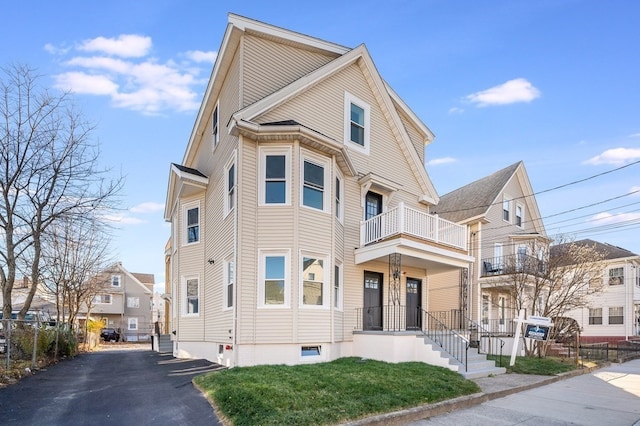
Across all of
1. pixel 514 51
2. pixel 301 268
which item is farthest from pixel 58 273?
pixel 514 51

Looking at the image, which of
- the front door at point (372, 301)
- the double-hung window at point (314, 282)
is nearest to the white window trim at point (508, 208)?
the front door at point (372, 301)

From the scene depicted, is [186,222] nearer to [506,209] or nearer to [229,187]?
[229,187]

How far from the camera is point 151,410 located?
7.68 meters

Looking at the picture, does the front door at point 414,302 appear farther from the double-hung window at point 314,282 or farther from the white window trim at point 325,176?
the white window trim at point 325,176

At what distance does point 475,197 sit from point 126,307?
39.6m

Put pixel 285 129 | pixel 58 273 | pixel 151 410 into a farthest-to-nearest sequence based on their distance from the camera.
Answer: pixel 58 273
pixel 285 129
pixel 151 410

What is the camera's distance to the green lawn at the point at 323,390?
6.88 metres

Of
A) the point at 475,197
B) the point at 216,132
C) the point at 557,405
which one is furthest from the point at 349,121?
the point at 475,197

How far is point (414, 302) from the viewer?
17.0m

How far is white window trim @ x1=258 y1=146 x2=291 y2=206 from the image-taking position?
40.5ft

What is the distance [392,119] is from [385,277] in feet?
19.7

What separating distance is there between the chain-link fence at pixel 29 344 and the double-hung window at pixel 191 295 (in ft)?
15.1

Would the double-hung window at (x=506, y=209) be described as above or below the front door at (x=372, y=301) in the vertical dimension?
above

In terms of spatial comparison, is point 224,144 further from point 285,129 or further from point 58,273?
point 58,273
